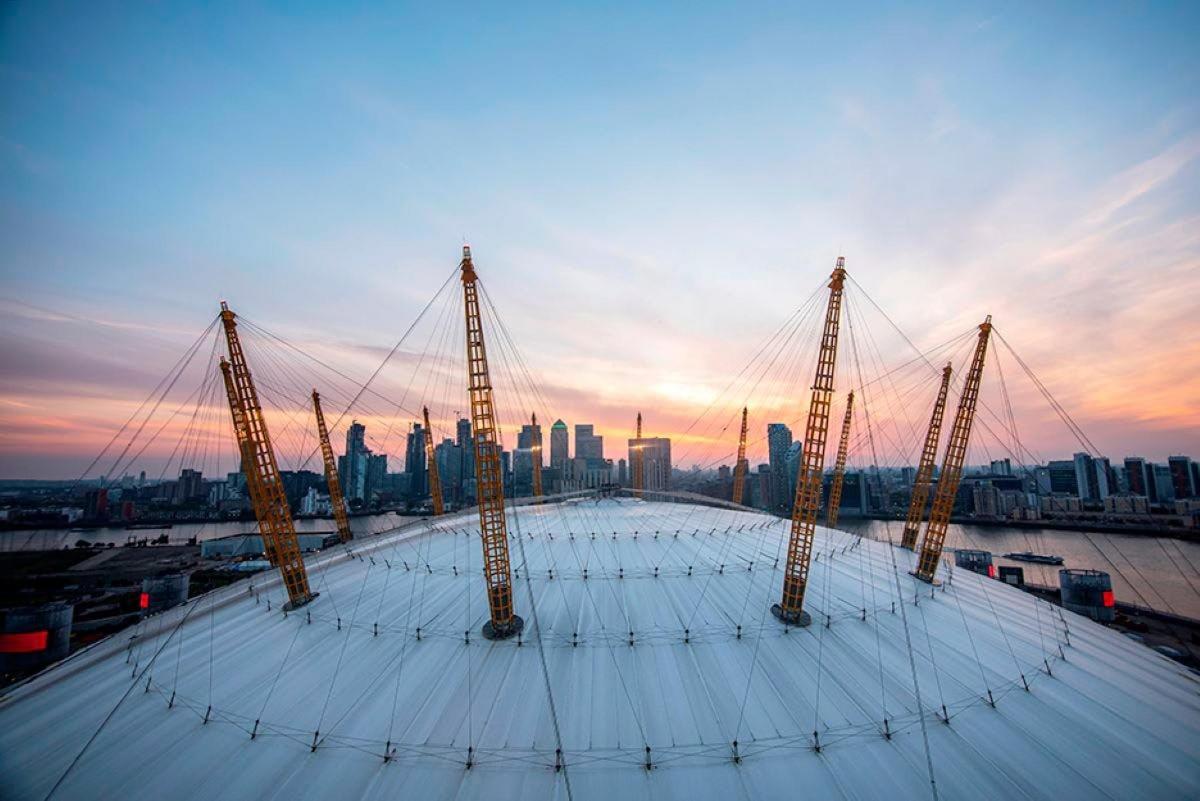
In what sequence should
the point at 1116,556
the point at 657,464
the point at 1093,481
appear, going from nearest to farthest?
the point at 1116,556, the point at 657,464, the point at 1093,481

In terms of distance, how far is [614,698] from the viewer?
1530cm

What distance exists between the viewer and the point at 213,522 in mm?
186000

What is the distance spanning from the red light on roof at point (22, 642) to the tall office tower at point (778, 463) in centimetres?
16653

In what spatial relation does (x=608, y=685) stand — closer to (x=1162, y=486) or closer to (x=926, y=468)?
(x=926, y=468)

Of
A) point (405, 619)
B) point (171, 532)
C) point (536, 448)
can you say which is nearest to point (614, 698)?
point (405, 619)

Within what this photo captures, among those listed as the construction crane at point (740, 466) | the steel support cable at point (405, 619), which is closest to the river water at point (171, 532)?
the construction crane at point (740, 466)

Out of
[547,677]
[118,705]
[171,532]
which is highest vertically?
[547,677]

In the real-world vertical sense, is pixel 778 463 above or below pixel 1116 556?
above

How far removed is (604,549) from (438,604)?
897 centimetres

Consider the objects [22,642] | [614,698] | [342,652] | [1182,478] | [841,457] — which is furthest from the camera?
[1182,478]

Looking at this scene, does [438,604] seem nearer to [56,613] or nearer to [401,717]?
[401,717]

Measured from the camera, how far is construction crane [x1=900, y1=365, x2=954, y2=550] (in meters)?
38.8

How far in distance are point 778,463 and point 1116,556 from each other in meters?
84.7

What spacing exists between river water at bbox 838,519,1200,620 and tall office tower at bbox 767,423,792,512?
71.4ft
